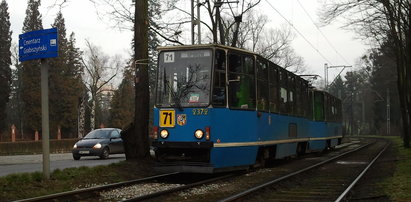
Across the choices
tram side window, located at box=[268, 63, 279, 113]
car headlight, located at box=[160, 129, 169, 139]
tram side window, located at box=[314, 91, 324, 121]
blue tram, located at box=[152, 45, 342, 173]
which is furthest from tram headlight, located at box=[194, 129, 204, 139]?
tram side window, located at box=[314, 91, 324, 121]

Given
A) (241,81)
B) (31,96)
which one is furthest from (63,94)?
(241,81)

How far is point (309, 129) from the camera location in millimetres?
21000

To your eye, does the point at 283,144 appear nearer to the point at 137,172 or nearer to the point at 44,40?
the point at 137,172

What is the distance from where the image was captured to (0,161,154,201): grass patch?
9648 millimetres

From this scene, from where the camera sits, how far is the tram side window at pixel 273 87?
14.9 meters

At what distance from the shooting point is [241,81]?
12.7m

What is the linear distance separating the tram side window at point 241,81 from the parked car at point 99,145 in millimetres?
11252

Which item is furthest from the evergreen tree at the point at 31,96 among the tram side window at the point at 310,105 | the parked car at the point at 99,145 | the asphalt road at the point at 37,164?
the tram side window at the point at 310,105

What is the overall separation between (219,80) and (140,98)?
11.0 feet

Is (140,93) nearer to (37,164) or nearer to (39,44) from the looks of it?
(39,44)

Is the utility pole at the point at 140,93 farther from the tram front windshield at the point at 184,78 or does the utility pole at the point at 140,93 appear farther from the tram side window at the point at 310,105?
the tram side window at the point at 310,105

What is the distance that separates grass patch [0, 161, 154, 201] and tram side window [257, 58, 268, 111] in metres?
3.52

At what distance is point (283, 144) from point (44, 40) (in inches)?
334

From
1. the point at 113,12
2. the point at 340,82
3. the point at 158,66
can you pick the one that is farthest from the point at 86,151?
the point at 340,82
